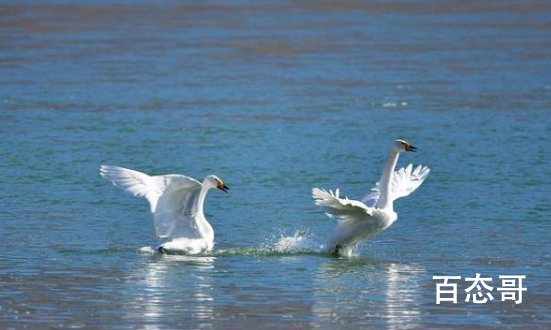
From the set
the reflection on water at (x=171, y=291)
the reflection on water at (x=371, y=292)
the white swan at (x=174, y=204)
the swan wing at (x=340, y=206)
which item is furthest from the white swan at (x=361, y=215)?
the reflection on water at (x=171, y=291)

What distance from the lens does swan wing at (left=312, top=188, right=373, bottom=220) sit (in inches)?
593

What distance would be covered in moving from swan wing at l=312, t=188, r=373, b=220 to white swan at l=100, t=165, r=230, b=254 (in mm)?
1237

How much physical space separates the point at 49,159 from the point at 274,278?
895 centimetres

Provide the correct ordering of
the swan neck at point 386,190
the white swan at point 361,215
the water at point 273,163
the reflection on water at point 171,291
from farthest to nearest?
1. the swan neck at point 386,190
2. the white swan at point 361,215
3. the water at point 273,163
4. the reflection on water at point 171,291

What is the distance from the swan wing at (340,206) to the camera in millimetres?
15062

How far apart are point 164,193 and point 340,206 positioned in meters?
1.86

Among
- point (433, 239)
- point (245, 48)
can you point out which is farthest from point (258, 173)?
point (245, 48)

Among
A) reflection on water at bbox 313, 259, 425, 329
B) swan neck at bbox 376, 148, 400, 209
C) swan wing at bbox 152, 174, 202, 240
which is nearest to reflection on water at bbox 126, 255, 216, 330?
swan wing at bbox 152, 174, 202, 240

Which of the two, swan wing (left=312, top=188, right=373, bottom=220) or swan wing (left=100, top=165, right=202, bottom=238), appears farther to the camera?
swan wing (left=100, top=165, right=202, bottom=238)

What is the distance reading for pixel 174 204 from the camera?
52.4 ft

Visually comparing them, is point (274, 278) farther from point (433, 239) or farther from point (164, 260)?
point (433, 239)

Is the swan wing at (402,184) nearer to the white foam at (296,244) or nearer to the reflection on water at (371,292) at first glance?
the white foam at (296,244)

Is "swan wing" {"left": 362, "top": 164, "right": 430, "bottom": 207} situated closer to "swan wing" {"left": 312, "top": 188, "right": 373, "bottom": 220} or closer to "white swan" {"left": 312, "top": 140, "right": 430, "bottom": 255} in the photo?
"white swan" {"left": 312, "top": 140, "right": 430, "bottom": 255}

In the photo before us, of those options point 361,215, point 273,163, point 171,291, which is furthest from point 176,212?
point 273,163
